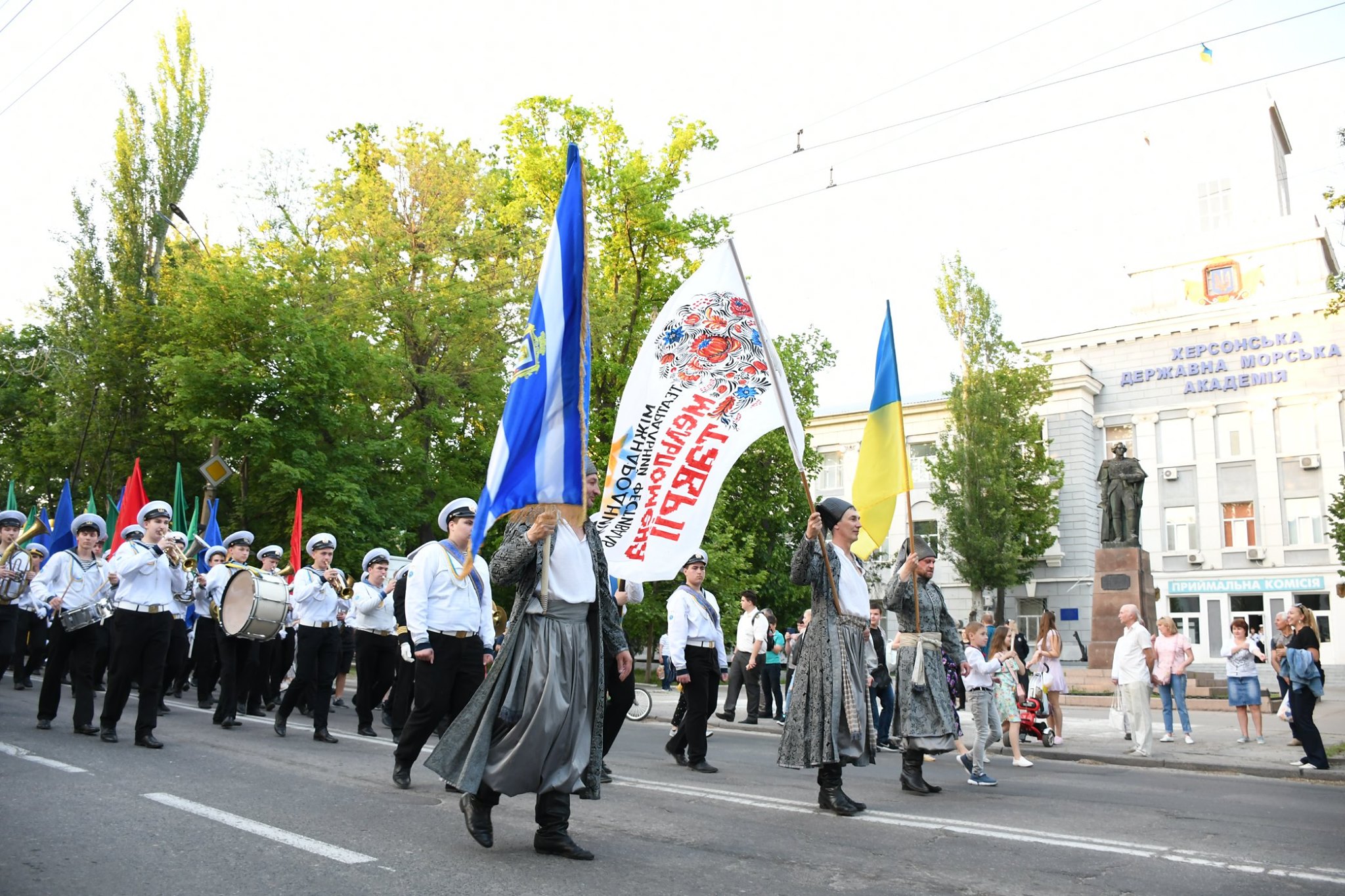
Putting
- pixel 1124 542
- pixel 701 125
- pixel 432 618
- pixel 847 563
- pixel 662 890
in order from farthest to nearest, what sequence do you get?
pixel 701 125 < pixel 1124 542 < pixel 432 618 < pixel 847 563 < pixel 662 890

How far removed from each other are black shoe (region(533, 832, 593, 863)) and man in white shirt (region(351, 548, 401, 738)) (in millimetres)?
7035

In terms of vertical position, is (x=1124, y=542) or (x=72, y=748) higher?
(x=1124, y=542)

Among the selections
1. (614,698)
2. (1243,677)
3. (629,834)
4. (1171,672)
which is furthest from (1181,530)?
(629,834)

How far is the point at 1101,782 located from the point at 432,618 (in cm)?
647

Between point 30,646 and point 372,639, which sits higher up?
point 372,639

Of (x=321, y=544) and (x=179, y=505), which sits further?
(x=179, y=505)

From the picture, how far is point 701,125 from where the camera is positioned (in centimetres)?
2925

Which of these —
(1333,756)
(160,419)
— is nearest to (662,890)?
(1333,756)

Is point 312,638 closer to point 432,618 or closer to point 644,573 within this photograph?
point 432,618

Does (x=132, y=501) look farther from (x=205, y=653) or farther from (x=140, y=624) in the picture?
(x=140, y=624)

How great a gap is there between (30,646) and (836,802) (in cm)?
1544

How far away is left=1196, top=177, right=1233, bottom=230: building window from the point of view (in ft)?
182

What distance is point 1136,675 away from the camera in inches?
550

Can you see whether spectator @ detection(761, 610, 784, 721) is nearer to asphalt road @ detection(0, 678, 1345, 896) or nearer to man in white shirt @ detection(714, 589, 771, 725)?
man in white shirt @ detection(714, 589, 771, 725)
